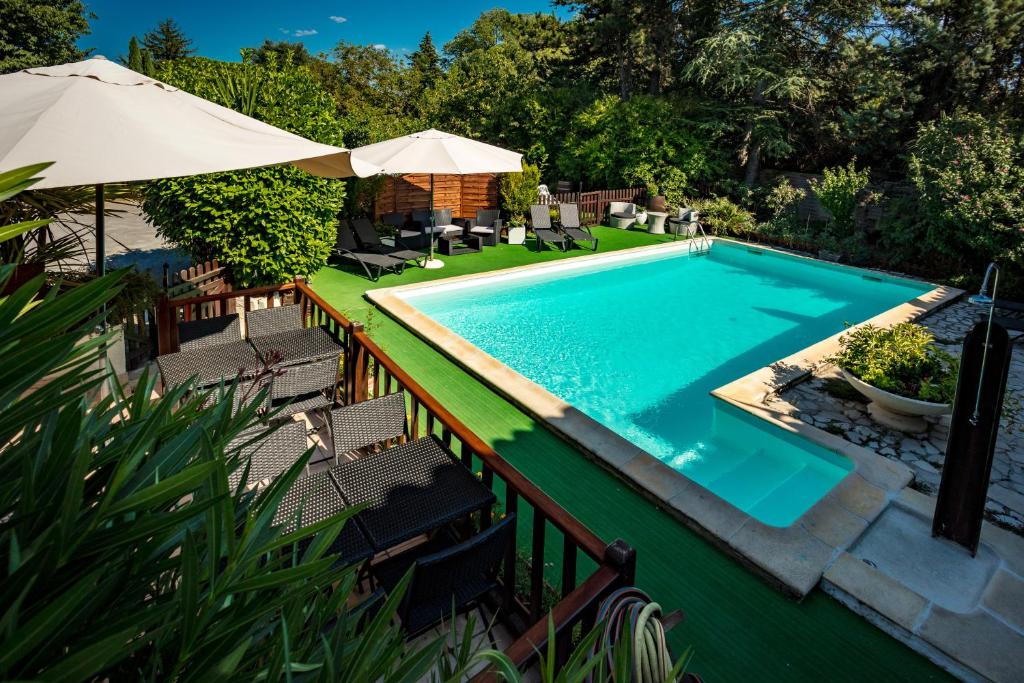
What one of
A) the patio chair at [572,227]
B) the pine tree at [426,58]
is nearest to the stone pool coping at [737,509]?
the patio chair at [572,227]

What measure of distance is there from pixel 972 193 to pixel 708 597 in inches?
463

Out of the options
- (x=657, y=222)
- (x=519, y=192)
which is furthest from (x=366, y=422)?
(x=657, y=222)

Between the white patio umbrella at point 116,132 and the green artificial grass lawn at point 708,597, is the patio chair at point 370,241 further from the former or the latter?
the white patio umbrella at point 116,132

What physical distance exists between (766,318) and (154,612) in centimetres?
1056

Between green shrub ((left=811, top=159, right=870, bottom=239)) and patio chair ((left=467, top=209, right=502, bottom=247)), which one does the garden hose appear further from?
green shrub ((left=811, top=159, right=870, bottom=239))

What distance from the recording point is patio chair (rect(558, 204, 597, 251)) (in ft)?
43.4

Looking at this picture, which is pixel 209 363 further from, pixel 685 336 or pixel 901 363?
pixel 685 336

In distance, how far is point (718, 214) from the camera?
649 inches

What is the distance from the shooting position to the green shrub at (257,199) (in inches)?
273

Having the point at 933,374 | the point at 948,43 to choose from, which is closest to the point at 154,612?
the point at 933,374

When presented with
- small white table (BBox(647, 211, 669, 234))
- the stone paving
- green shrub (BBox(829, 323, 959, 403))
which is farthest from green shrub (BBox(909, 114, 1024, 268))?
green shrub (BBox(829, 323, 959, 403))

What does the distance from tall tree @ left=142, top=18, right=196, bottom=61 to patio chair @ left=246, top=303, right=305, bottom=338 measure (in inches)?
2241

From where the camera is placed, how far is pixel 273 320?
5.39m

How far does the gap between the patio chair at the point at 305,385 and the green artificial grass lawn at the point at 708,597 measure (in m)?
1.38
